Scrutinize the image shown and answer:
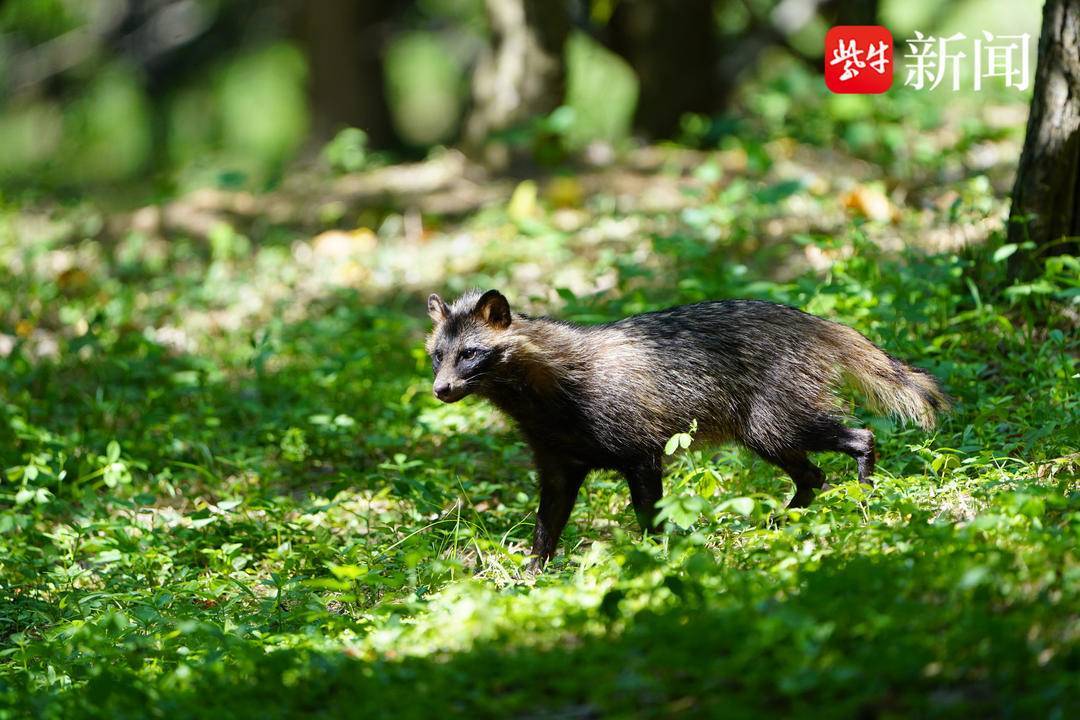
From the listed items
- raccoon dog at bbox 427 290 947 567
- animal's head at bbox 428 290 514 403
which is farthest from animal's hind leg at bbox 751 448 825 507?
animal's head at bbox 428 290 514 403

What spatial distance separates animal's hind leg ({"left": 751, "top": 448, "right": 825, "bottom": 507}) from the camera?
623cm

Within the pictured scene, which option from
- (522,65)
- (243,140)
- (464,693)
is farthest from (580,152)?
(464,693)

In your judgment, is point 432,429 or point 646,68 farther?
point 646,68

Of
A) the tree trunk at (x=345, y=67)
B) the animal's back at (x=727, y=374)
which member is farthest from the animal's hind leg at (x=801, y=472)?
the tree trunk at (x=345, y=67)

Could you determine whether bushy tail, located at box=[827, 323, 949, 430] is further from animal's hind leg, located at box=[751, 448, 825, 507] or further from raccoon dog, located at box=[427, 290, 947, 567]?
animal's hind leg, located at box=[751, 448, 825, 507]

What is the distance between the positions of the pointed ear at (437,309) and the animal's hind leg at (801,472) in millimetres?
1759

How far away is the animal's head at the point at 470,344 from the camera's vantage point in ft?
20.3

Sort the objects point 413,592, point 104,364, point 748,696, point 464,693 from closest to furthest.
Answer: point 748,696 → point 464,693 → point 413,592 → point 104,364

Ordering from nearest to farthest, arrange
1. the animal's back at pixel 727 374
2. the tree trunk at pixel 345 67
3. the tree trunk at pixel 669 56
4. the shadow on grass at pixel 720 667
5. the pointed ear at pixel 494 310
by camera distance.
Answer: the shadow on grass at pixel 720 667, the animal's back at pixel 727 374, the pointed ear at pixel 494 310, the tree trunk at pixel 669 56, the tree trunk at pixel 345 67

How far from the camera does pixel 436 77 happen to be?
18969mm

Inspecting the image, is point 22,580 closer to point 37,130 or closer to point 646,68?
point 646,68

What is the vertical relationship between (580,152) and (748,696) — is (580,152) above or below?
above

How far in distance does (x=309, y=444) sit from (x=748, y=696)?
4.73 meters

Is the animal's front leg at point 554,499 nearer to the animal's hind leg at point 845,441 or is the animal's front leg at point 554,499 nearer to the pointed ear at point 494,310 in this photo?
the pointed ear at point 494,310
